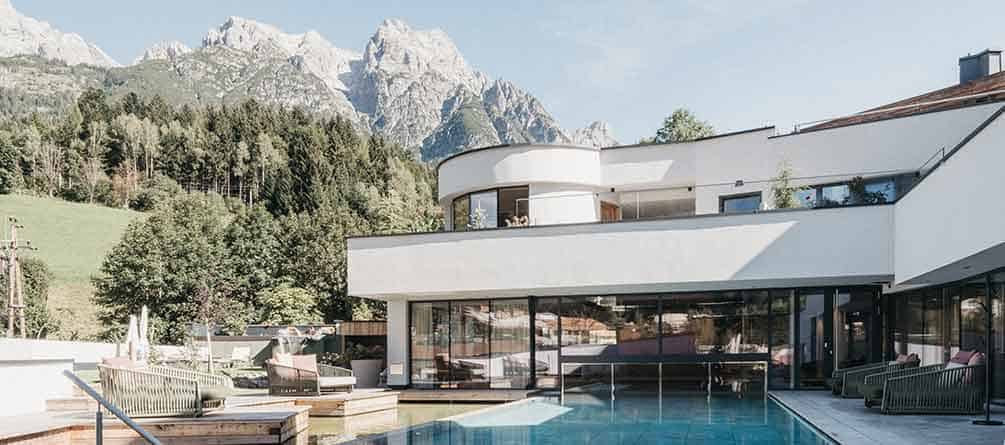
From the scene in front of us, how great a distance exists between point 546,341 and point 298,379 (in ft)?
16.8

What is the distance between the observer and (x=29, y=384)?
11.7 meters

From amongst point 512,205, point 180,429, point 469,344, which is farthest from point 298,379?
point 512,205

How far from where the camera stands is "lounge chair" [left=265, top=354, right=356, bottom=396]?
14.6m

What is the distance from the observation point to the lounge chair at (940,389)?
33.4 ft

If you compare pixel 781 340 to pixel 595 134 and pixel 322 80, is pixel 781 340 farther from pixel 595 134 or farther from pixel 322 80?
pixel 322 80

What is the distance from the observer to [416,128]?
153 m

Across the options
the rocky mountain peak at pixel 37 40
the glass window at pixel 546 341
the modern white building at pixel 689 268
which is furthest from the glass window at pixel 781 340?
the rocky mountain peak at pixel 37 40

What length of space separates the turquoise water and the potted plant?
6042 mm

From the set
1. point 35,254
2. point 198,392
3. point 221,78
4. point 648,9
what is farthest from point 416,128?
point 198,392

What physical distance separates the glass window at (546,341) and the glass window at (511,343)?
0.19 m

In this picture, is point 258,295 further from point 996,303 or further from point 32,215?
point 996,303

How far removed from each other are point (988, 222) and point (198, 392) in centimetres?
929

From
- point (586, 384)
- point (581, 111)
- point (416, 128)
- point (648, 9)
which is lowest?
point (586, 384)

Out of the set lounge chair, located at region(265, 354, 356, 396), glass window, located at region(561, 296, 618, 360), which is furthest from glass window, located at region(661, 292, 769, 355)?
lounge chair, located at region(265, 354, 356, 396)
